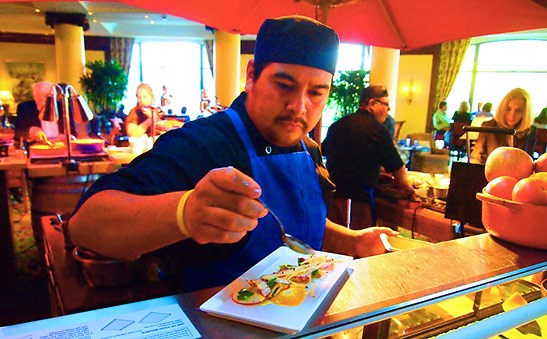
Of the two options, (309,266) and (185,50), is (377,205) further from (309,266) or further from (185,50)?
(185,50)

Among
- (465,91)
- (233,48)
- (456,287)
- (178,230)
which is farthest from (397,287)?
(465,91)

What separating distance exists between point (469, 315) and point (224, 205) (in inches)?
31.9

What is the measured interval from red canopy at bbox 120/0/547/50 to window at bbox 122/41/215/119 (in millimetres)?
14702

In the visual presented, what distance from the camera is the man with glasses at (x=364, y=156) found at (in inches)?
136

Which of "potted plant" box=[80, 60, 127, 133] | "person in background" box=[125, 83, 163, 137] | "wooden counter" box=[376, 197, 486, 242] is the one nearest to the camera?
"wooden counter" box=[376, 197, 486, 242]

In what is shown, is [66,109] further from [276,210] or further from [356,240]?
[356,240]

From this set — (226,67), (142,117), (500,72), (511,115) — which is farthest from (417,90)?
(142,117)

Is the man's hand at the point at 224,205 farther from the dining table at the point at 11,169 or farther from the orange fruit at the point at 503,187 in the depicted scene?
the dining table at the point at 11,169

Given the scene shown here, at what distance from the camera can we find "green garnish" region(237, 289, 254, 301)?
88cm

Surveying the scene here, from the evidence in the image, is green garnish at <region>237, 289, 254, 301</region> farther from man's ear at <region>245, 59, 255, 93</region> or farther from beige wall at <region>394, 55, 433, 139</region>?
beige wall at <region>394, 55, 433, 139</region>

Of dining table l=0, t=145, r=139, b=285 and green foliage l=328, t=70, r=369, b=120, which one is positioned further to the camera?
green foliage l=328, t=70, r=369, b=120

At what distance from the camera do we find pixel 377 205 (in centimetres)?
337

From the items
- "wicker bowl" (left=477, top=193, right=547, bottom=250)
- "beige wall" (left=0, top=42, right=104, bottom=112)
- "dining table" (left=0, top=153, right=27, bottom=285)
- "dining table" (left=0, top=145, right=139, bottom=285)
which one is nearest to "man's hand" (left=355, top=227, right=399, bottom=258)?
"wicker bowl" (left=477, top=193, right=547, bottom=250)

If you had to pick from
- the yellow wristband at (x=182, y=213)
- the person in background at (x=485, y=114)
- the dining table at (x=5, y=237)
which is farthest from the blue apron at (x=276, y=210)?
the person in background at (x=485, y=114)
